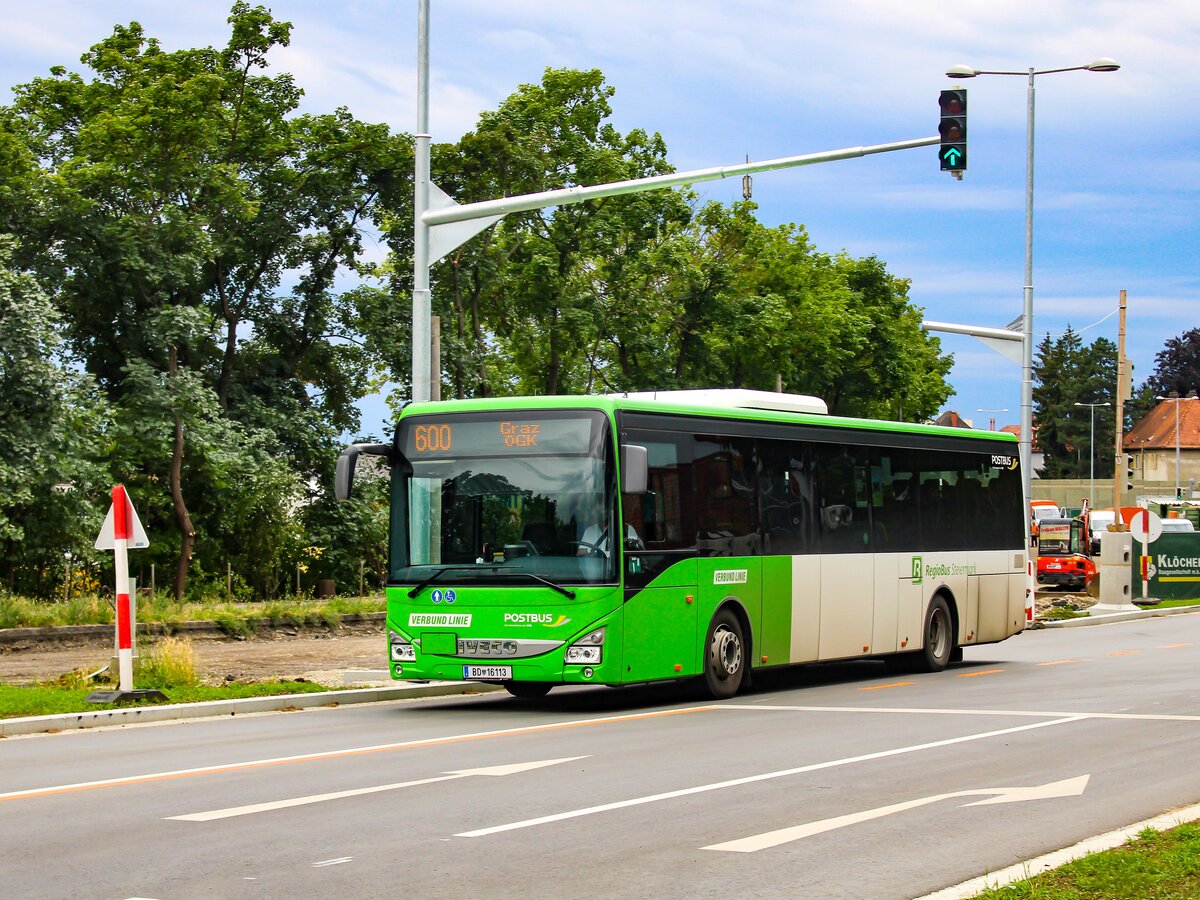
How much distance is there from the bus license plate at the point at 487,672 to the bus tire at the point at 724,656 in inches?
96.2

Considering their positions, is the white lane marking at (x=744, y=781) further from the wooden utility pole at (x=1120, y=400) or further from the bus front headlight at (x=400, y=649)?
the wooden utility pole at (x=1120, y=400)

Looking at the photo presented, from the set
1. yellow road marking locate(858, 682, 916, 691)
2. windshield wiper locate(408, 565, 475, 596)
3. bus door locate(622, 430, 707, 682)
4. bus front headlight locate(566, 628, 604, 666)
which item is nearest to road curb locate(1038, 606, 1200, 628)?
yellow road marking locate(858, 682, 916, 691)

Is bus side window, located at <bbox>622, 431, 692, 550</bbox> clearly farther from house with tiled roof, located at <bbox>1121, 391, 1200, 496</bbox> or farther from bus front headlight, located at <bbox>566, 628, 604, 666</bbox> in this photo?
house with tiled roof, located at <bbox>1121, 391, 1200, 496</bbox>

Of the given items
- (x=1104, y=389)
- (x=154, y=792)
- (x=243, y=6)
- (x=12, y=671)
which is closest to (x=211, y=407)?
(x=243, y=6)

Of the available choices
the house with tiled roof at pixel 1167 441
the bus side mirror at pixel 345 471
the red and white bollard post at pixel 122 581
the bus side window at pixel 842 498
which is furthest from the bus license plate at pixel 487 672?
the house with tiled roof at pixel 1167 441

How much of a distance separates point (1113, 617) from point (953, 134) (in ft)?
68.8

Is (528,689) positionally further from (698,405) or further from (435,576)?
(698,405)

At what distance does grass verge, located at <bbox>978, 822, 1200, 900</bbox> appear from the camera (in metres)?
7.07

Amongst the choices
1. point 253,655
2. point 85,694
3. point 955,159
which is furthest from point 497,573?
point 253,655

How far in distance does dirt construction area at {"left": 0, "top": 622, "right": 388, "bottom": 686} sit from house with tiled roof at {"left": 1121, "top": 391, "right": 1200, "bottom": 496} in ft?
427

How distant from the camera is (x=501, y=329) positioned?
166ft

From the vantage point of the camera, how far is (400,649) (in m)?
17.0

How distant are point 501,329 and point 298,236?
8469 mm

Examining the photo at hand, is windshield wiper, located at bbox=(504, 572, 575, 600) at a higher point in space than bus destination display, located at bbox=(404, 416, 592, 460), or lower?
lower
